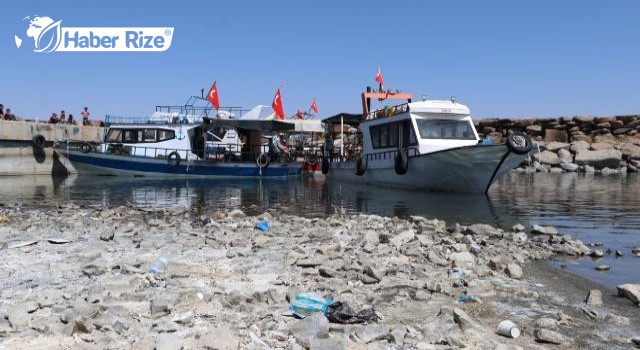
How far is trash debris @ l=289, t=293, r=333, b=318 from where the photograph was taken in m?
4.86

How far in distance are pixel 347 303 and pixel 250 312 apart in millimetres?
910

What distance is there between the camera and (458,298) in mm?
5621

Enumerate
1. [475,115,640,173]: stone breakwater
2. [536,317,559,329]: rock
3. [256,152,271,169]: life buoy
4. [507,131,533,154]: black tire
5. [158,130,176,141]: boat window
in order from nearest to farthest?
[536,317,559,329]: rock
[507,131,533,154]: black tire
[256,152,271,169]: life buoy
[158,130,176,141]: boat window
[475,115,640,173]: stone breakwater

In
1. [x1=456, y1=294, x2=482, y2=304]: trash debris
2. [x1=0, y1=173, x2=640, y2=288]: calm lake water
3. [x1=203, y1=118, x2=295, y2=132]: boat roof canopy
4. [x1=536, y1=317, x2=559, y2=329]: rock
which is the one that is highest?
[x1=203, y1=118, x2=295, y2=132]: boat roof canopy

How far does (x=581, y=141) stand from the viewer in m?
43.3

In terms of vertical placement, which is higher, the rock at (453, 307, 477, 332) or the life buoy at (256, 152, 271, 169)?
A: the life buoy at (256, 152, 271, 169)

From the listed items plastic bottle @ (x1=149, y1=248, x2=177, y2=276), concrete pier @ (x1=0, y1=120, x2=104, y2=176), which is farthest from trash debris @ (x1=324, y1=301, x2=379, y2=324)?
concrete pier @ (x1=0, y1=120, x2=104, y2=176)

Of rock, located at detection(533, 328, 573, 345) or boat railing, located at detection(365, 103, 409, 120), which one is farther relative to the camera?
boat railing, located at detection(365, 103, 409, 120)

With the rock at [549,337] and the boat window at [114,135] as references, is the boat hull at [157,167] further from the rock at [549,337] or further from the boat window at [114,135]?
the rock at [549,337]

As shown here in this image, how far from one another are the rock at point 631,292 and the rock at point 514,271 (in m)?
1.12

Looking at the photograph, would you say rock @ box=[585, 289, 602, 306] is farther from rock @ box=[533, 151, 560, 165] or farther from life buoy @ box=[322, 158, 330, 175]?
rock @ box=[533, 151, 560, 165]

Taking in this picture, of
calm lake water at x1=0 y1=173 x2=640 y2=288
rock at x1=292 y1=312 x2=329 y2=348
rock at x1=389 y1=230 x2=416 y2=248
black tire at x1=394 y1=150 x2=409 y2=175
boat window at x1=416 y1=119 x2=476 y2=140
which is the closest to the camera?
rock at x1=292 y1=312 x2=329 y2=348

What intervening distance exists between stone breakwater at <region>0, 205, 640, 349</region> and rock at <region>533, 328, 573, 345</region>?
0.04ft

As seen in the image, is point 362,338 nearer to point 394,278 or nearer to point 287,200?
point 394,278
